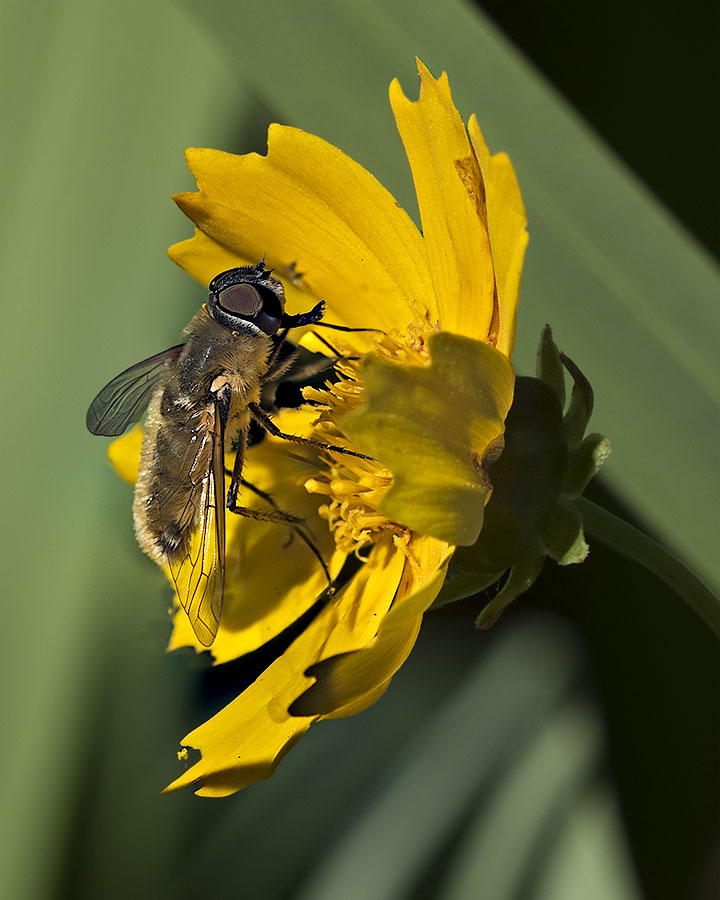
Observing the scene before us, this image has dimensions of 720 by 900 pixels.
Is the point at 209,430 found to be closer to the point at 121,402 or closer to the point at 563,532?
the point at 121,402

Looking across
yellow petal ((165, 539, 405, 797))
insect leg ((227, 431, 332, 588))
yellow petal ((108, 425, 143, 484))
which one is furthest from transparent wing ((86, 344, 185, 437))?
yellow petal ((165, 539, 405, 797))

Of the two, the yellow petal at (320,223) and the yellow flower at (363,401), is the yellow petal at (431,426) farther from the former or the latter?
the yellow petal at (320,223)

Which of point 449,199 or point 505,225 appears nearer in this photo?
point 505,225

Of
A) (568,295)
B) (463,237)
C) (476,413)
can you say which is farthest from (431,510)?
(568,295)

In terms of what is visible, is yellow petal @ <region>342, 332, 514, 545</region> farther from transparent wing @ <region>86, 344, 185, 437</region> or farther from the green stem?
transparent wing @ <region>86, 344, 185, 437</region>

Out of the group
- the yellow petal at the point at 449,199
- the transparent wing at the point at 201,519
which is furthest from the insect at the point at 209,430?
the yellow petal at the point at 449,199

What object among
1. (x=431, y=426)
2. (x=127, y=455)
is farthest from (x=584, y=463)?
(x=127, y=455)
